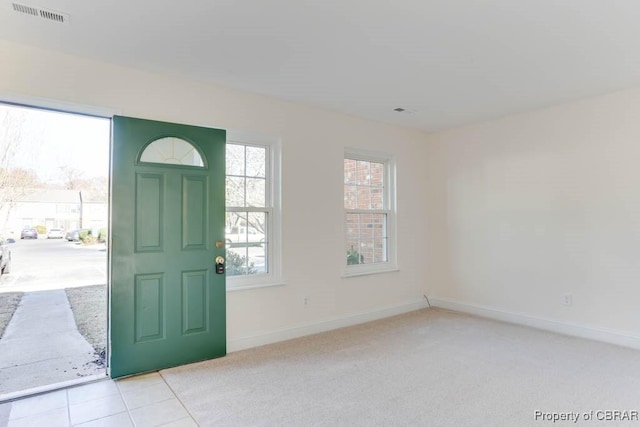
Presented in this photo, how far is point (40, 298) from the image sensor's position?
17.0 feet

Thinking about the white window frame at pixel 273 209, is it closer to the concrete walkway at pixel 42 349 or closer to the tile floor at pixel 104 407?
the tile floor at pixel 104 407

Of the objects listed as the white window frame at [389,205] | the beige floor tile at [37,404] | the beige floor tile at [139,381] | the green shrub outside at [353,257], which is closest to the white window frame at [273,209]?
the green shrub outside at [353,257]

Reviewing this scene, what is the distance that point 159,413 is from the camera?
232 cm

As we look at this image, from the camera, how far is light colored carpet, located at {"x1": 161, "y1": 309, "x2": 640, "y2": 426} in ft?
7.55

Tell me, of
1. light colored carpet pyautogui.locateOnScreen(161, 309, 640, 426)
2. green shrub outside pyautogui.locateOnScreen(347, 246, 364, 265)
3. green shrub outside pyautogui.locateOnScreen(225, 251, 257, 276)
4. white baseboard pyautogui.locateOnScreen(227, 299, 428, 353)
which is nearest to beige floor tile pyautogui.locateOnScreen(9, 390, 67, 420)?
light colored carpet pyautogui.locateOnScreen(161, 309, 640, 426)

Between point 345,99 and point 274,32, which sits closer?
point 274,32

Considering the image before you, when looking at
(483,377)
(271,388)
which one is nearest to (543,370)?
(483,377)

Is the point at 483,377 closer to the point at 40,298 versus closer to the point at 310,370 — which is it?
the point at 310,370

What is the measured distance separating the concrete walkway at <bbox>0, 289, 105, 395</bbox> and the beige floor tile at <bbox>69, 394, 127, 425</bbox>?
567 mm

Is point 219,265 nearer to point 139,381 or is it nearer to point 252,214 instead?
point 252,214

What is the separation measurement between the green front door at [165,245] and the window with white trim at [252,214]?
0.27m

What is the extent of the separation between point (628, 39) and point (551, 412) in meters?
2.70

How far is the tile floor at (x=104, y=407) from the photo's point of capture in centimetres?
223

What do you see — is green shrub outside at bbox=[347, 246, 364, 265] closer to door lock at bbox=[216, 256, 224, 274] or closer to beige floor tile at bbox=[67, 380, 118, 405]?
door lock at bbox=[216, 256, 224, 274]
